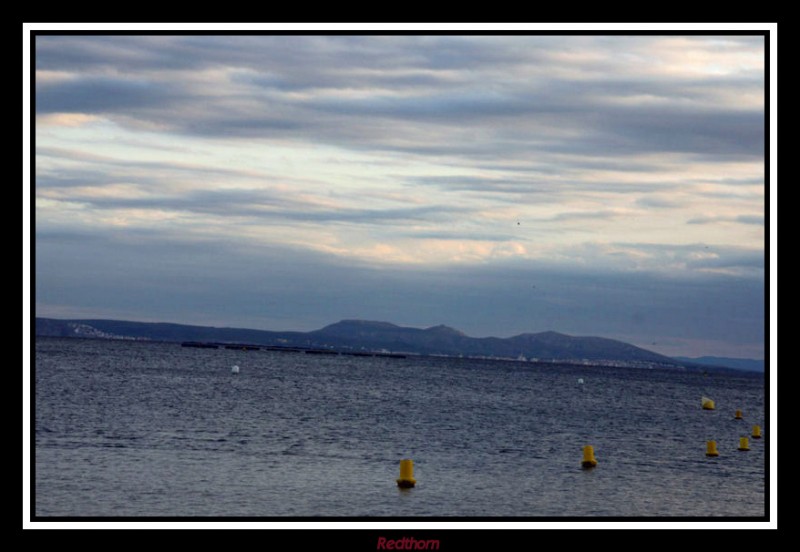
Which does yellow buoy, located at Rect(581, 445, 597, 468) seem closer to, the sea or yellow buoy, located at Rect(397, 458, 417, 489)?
the sea

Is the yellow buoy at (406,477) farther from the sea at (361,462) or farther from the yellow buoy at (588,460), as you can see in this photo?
the yellow buoy at (588,460)

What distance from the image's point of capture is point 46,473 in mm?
39594

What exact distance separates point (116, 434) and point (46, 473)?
1837cm

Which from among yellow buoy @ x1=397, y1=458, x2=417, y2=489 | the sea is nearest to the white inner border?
the sea

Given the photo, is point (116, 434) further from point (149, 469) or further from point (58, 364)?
point (58, 364)

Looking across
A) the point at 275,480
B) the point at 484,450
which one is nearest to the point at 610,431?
the point at 484,450
